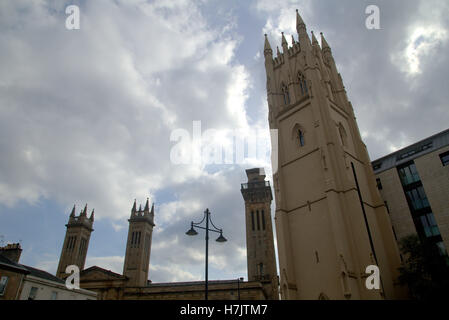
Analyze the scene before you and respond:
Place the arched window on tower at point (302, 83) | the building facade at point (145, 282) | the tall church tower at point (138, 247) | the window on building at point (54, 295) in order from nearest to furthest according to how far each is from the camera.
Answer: the window on building at point (54, 295) < the arched window on tower at point (302, 83) < the building facade at point (145, 282) < the tall church tower at point (138, 247)

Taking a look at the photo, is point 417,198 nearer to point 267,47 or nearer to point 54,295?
point 267,47

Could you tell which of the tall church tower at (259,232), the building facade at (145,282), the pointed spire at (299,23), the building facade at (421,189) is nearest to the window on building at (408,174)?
the building facade at (421,189)

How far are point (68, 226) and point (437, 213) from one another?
8483 centimetres

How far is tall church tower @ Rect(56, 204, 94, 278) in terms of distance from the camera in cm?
7919

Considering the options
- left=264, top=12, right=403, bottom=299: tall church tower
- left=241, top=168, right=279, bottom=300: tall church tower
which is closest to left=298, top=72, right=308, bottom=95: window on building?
left=264, top=12, right=403, bottom=299: tall church tower

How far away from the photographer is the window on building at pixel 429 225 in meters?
31.9

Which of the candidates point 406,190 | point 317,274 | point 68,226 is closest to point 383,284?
point 317,274

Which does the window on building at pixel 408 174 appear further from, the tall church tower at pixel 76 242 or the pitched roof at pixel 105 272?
the tall church tower at pixel 76 242

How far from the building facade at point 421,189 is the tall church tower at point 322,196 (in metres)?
10.1

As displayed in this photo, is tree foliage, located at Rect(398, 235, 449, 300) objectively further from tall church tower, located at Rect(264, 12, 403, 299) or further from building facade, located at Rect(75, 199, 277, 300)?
building facade, located at Rect(75, 199, 277, 300)
